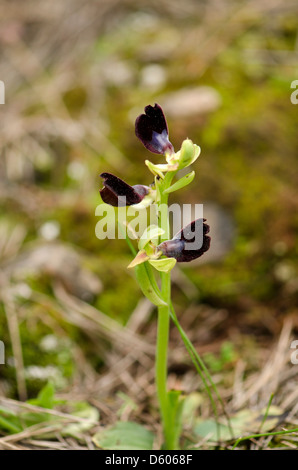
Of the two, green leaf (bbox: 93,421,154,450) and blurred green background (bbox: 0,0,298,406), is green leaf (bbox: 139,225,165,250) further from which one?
blurred green background (bbox: 0,0,298,406)

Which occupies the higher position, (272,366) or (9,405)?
(272,366)

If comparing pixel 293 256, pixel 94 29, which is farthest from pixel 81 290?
pixel 94 29

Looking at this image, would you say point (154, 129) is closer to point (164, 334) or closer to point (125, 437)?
point (164, 334)

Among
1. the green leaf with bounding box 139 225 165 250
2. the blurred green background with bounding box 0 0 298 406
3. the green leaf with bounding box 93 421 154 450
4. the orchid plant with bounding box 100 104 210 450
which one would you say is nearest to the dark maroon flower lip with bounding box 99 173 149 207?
the orchid plant with bounding box 100 104 210 450

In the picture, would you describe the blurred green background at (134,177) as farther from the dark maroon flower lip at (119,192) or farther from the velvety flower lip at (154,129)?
the velvety flower lip at (154,129)

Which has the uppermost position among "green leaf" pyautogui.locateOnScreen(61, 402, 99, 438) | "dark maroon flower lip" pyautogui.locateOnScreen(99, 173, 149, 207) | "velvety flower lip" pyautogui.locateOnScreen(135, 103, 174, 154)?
"velvety flower lip" pyautogui.locateOnScreen(135, 103, 174, 154)

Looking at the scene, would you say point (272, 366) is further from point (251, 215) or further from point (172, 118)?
point (172, 118)

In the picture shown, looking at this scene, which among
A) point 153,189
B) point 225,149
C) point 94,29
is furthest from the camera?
point 94,29
